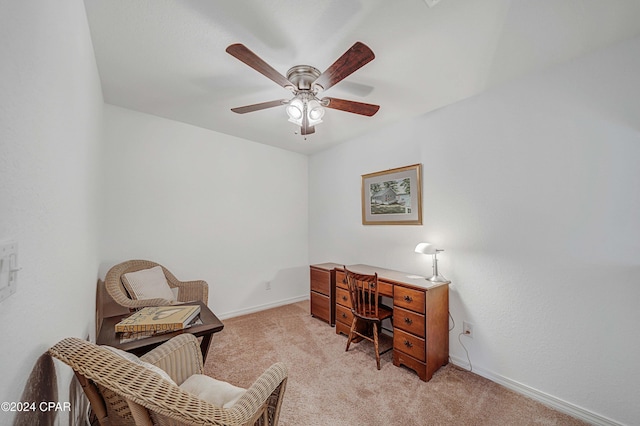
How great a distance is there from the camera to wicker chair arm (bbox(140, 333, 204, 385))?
1.32 metres

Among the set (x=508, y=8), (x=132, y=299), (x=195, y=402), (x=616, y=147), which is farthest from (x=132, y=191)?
(x=616, y=147)

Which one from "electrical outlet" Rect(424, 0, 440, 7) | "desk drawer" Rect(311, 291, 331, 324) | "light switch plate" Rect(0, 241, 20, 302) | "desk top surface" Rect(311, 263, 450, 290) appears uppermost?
"electrical outlet" Rect(424, 0, 440, 7)

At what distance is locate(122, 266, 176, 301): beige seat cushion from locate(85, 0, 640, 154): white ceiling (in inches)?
69.3

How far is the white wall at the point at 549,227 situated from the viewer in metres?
1.67

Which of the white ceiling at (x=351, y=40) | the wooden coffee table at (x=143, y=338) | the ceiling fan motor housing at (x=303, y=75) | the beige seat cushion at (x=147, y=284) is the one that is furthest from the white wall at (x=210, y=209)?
the ceiling fan motor housing at (x=303, y=75)

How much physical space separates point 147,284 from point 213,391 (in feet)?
5.54

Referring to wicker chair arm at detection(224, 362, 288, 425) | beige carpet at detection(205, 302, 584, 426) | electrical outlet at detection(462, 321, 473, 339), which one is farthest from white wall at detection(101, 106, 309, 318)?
electrical outlet at detection(462, 321, 473, 339)

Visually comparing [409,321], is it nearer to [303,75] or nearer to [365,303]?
[365,303]

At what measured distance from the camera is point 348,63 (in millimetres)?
1488

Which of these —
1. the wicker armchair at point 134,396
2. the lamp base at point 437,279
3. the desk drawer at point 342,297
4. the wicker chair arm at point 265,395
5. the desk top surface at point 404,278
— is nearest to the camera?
the wicker armchair at point 134,396

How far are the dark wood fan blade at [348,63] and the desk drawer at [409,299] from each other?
6.05 ft

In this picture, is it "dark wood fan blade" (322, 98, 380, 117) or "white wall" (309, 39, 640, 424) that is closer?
"white wall" (309, 39, 640, 424)

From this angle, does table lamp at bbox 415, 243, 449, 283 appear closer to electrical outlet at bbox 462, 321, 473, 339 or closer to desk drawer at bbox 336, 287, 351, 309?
electrical outlet at bbox 462, 321, 473, 339

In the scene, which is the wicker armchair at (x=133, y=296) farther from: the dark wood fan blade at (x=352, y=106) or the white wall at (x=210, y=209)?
the dark wood fan blade at (x=352, y=106)
